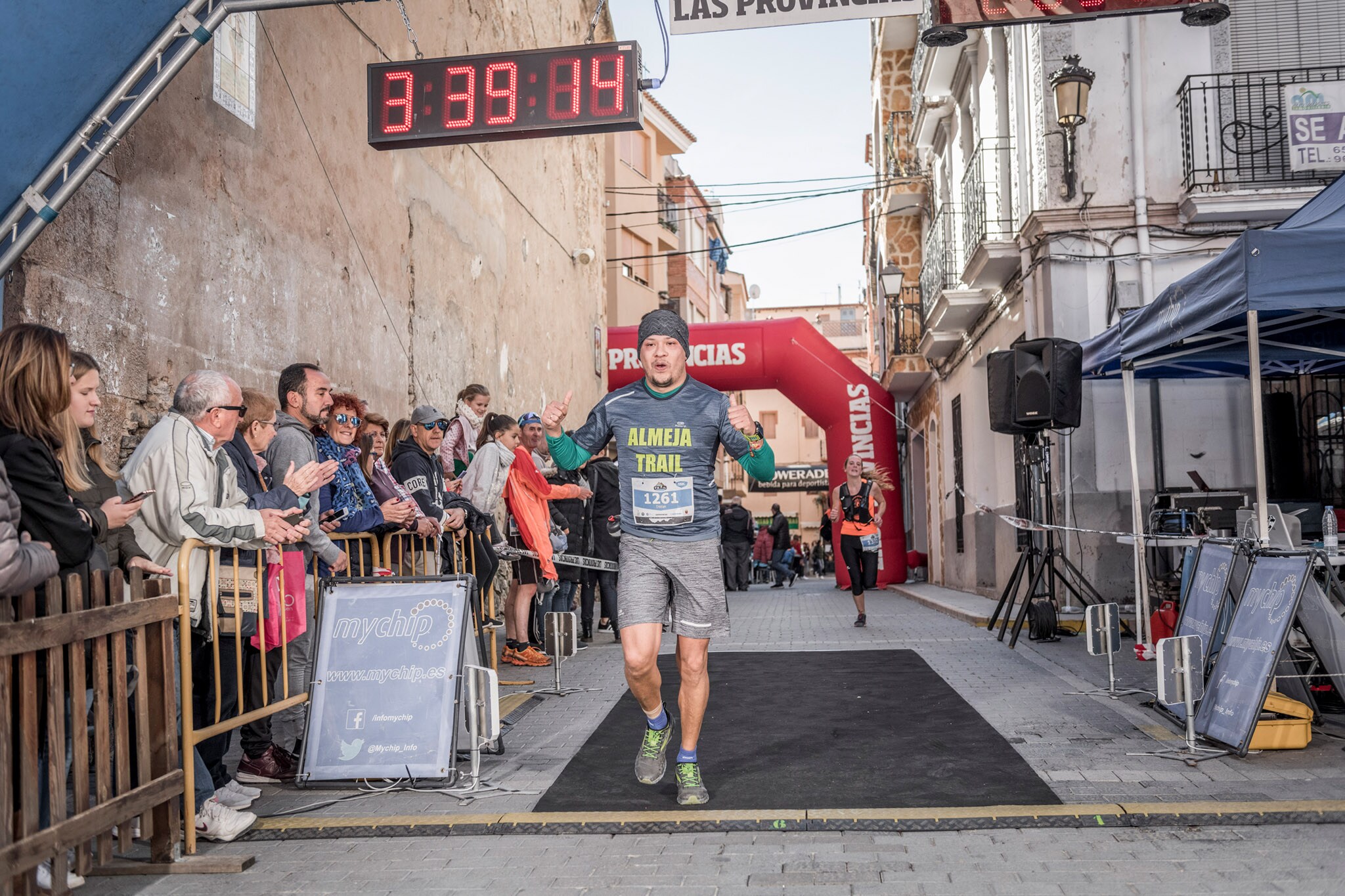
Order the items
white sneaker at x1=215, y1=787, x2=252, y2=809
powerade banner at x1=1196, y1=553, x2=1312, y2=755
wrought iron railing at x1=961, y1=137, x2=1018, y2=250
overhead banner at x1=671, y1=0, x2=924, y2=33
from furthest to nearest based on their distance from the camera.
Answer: wrought iron railing at x1=961, y1=137, x2=1018, y2=250, overhead banner at x1=671, y1=0, x2=924, y2=33, powerade banner at x1=1196, y1=553, x2=1312, y2=755, white sneaker at x1=215, y1=787, x2=252, y2=809

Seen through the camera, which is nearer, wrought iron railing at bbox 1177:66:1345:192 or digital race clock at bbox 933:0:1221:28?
digital race clock at bbox 933:0:1221:28

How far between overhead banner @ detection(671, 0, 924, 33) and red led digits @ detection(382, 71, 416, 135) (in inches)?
91.5

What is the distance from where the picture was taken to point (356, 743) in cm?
541

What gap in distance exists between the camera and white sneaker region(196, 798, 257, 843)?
4598 mm

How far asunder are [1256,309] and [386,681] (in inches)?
187

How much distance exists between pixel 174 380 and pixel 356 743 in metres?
3.05

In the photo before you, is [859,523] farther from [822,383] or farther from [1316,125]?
[822,383]

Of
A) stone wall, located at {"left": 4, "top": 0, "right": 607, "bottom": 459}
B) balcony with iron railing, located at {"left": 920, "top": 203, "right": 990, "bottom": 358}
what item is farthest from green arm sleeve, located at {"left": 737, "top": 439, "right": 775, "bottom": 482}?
balcony with iron railing, located at {"left": 920, "top": 203, "right": 990, "bottom": 358}

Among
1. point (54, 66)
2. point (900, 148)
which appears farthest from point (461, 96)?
point (900, 148)

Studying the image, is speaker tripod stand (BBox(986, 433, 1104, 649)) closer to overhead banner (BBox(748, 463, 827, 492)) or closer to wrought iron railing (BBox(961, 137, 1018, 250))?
wrought iron railing (BBox(961, 137, 1018, 250))

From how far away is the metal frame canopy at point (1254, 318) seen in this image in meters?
6.30

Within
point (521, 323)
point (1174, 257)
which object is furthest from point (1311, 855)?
point (521, 323)

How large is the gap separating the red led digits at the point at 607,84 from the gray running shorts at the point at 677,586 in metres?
3.88

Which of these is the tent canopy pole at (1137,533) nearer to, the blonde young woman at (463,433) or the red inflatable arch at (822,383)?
the blonde young woman at (463,433)
